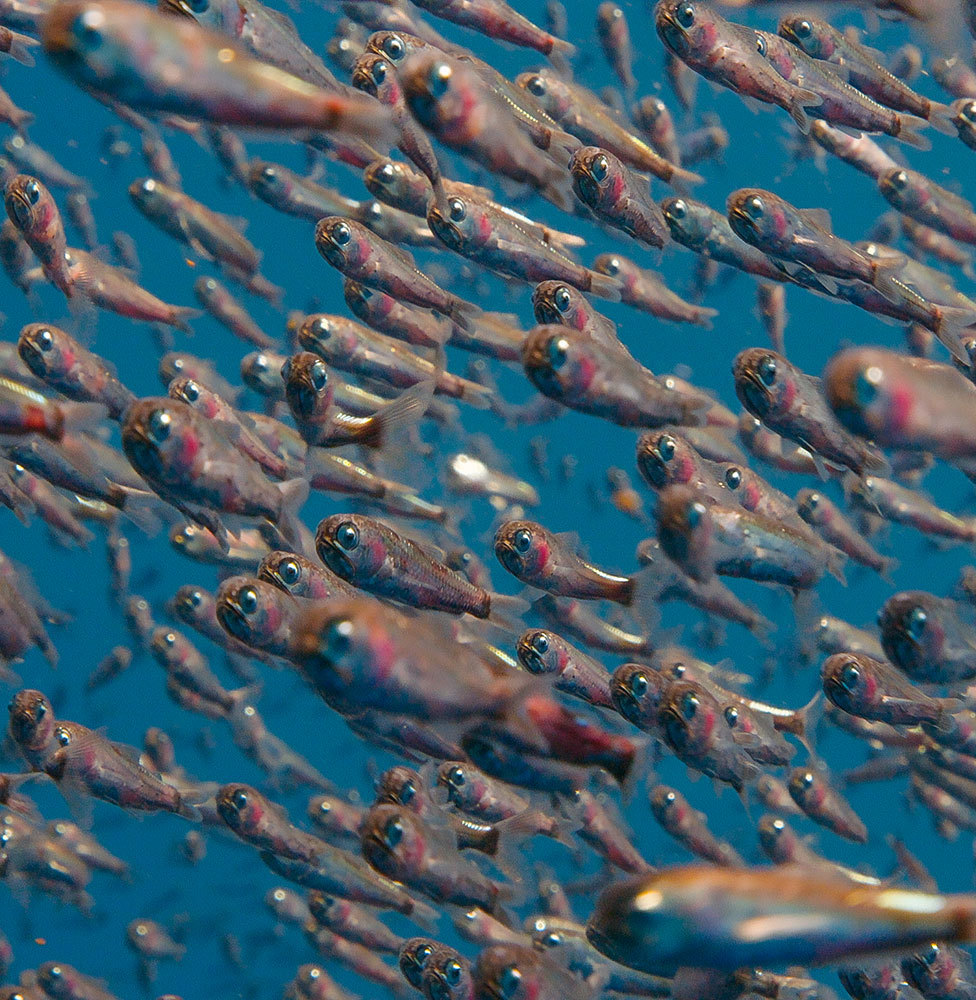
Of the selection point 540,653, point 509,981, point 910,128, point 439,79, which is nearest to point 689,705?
point 540,653

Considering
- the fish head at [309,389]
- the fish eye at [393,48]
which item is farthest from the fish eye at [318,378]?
the fish eye at [393,48]

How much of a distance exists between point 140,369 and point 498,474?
1845cm

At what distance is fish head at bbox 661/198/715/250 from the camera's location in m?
4.84

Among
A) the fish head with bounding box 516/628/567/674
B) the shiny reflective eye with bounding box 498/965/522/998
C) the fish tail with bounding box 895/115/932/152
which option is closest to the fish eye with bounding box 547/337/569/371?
the fish head with bounding box 516/628/567/674

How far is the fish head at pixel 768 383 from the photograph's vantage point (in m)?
4.10

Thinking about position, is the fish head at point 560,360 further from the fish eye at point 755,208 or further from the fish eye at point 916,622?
the fish eye at point 916,622

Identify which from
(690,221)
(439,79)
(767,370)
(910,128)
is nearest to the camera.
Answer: (439,79)

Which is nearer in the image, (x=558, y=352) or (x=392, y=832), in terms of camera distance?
(x=558, y=352)

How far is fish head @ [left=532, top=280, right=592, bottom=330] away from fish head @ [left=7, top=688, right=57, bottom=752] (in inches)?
115

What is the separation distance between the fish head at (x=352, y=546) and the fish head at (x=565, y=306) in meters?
1.15

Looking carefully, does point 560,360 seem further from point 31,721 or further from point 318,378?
point 31,721

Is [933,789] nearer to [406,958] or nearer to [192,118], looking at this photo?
[406,958]

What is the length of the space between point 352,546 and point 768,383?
173 cm

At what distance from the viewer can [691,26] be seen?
4336 mm
